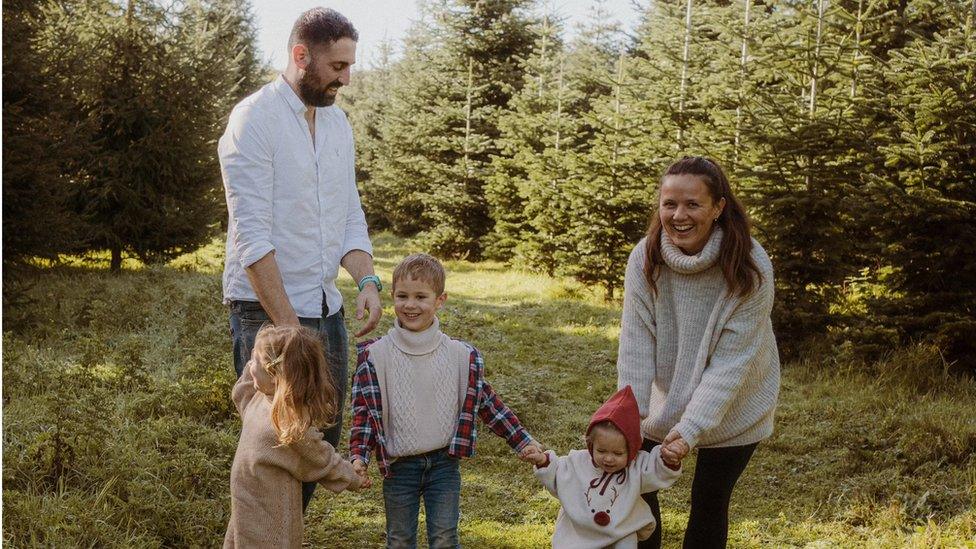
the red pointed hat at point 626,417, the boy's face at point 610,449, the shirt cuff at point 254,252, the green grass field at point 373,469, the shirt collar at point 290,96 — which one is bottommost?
the green grass field at point 373,469

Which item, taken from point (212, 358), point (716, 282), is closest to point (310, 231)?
point (716, 282)

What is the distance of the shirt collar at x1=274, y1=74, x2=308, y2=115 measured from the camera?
3365 millimetres

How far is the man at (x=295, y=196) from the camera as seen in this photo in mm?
3217

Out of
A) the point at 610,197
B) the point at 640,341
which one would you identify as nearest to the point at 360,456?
the point at 640,341

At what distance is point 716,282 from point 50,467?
3.80 metres

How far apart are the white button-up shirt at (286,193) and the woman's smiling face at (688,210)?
138 centimetres

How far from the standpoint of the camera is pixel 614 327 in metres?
11.7

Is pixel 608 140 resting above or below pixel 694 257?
above

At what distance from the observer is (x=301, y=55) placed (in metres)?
3.33

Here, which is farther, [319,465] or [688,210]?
[688,210]

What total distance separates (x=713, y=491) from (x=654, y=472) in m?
0.40

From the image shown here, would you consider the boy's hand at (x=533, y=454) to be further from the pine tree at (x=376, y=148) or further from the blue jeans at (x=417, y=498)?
the pine tree at (x=376, y=148)

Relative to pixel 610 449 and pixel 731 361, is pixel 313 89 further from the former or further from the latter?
pixel 731 361

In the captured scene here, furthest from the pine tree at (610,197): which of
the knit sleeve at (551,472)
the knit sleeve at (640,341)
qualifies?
the knit sleeve at (551,472)
